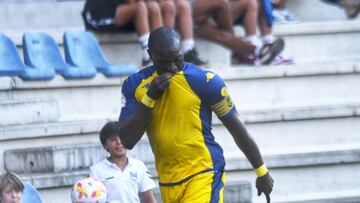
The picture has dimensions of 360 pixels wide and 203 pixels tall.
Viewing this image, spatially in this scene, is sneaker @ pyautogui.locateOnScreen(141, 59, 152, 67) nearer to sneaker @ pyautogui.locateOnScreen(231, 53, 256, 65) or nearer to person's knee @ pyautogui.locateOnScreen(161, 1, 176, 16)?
person's knee @ pyautogui.locateOnScreen(161, 1, 176, 16)

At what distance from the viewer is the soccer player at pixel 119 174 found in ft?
30.1

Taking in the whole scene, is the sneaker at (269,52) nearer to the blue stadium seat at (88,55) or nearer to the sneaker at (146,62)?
the sneaker at (146,62)

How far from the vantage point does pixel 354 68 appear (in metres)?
12.6

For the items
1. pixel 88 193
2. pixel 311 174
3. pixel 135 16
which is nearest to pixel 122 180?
pixel 88 193

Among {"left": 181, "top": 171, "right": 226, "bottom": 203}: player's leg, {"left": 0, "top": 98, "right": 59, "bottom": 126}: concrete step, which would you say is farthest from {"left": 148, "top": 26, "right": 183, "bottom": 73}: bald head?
{"left": 0, "top": 98, "right": 59, "bottom": 126}: concrete step

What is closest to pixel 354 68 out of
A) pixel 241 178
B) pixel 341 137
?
pixel 341 137

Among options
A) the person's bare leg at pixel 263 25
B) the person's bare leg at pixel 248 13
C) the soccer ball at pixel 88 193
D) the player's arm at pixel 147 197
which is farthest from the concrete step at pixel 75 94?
the soccer ball at pixel 88 193

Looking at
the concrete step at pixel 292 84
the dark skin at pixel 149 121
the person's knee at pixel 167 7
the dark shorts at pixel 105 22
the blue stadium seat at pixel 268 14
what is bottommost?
the concrete step at pixel 292 84

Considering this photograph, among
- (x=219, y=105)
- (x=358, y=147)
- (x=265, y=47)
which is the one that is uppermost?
(x=219, y=105)

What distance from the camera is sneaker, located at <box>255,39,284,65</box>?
1253 centimetres

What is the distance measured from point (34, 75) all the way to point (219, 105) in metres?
3.65

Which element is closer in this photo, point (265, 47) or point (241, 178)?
point (241, 178)

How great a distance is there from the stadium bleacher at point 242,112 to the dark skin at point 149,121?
8.07ft

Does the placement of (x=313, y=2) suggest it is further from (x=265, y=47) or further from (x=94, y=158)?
(x=94, y=158)
